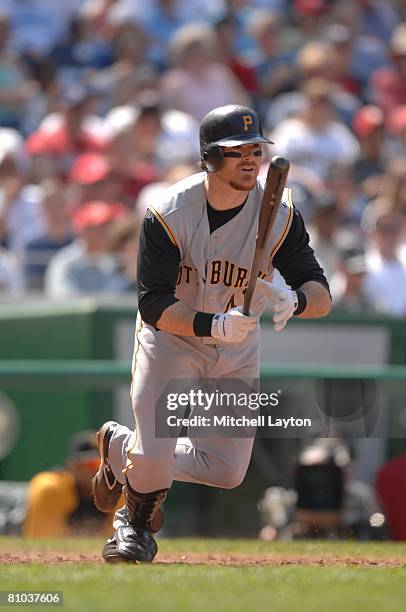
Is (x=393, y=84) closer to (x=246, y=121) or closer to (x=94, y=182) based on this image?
(x=94, y=182)

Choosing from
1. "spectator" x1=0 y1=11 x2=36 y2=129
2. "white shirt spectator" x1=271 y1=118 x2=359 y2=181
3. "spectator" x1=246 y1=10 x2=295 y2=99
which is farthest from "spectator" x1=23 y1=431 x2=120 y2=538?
"spectator" x1=246 y1=10 x2=295 y2=99

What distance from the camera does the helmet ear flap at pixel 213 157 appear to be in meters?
5.29

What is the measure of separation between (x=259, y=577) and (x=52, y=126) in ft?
24.0

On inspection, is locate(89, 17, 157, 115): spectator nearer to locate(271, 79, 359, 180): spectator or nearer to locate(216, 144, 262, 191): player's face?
locate(271, 79, 359, 180): spectator

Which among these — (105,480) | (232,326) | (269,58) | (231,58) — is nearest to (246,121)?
(232,326)

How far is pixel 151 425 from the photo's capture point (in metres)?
5.40

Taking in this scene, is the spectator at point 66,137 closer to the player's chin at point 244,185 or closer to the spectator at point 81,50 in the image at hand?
the spectator at point 81,50

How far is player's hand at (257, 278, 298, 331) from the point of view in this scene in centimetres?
513

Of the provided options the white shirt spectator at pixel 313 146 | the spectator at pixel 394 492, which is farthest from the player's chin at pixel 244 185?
the white shirt spectator at pixel 313 146

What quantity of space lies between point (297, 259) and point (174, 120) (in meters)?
6.52

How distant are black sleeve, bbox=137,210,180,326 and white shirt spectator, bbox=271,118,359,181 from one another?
6294 mm

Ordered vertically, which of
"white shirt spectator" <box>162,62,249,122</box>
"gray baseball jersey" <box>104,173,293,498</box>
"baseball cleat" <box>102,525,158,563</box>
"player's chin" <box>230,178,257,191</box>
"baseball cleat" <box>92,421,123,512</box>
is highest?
"white shirt spectator" <box>162,62,249,122</box>

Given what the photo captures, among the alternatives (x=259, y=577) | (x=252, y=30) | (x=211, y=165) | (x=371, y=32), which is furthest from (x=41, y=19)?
(x=259, y=577)

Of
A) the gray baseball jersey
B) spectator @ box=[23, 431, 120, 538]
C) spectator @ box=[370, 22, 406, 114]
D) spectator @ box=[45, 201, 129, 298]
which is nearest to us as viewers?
the gray baseball jersey
